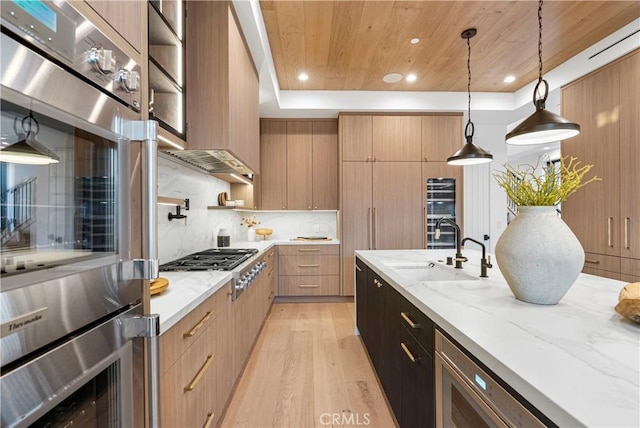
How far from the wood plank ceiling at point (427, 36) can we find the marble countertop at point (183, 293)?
2148 millimetres

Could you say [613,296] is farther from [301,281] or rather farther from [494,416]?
[301,281]

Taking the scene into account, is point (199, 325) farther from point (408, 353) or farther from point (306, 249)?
point (306, 249)

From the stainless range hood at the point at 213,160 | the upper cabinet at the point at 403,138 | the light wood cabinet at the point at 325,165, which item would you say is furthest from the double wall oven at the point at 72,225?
the light wood cabinet at the point at 325,165

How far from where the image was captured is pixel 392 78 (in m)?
3.46

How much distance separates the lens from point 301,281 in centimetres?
394

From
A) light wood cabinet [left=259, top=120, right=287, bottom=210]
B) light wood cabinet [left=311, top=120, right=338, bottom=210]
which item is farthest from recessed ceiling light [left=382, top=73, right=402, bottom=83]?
light wood cabinet [left=259, top=120, right=287, bottom=210]

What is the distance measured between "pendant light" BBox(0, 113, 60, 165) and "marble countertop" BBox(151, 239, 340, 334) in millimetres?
606

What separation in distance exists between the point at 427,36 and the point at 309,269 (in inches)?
121

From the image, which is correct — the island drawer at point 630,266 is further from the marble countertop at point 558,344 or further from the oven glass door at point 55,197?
the oven glass door at point 55,197

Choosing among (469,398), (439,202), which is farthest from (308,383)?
(439,202)

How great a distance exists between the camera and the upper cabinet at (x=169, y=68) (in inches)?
61.7

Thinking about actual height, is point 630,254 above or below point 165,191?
below

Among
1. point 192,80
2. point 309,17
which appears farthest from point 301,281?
point 309,17

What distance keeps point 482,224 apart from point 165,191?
450 centimetres
